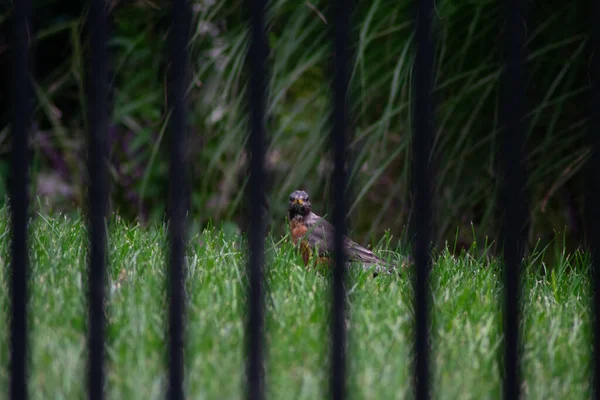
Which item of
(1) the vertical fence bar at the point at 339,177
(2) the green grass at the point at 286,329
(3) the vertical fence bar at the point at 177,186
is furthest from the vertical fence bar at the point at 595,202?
(3) the vertical fence bar at the point at 177,186

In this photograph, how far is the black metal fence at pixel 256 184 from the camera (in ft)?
6.20

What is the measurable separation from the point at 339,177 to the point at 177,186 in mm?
338

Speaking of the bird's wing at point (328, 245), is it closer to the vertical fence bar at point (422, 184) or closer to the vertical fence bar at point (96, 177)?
the vertical fence bar at point (422, 184)

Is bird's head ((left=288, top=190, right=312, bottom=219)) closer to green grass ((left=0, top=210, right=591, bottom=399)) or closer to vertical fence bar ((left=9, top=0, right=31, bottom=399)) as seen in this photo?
green grass ((left=0, top=210, right=591, bottom=399))

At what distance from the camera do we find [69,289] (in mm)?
2438

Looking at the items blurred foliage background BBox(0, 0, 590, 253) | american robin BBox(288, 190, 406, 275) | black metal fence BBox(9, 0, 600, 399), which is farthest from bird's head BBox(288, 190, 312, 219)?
black metal fence BBox(9, 0, 600, 399)

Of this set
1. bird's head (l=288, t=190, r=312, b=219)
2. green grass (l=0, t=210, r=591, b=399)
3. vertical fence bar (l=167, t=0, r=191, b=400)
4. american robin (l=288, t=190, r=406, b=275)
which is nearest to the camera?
Result: vertical fence bar (l=167, t=0, r=191, b=400)

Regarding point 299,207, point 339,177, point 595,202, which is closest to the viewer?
point 339,177

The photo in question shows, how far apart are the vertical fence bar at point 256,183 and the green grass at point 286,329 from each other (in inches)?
6.4

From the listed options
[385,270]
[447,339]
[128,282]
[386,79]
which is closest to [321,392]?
[447,339]

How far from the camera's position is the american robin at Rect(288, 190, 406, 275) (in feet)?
10.00

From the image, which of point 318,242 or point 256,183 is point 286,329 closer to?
point 256,183

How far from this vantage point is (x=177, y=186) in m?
1.92

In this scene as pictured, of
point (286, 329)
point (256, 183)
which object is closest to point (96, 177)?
point (256, 183)
